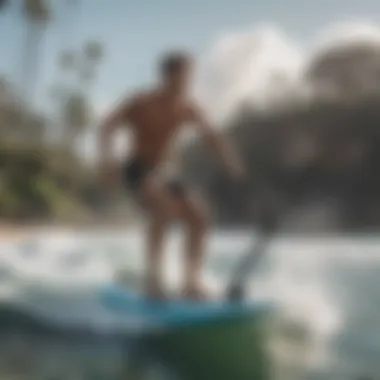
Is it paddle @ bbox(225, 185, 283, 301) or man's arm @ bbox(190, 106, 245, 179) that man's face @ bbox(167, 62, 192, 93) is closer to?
man's arm @ bbox(190, 106, 245, 179)

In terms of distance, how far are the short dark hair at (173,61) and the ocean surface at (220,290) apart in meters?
0.19

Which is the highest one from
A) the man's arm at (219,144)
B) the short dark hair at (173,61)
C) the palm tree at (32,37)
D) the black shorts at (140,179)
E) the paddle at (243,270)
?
the palm tree at (32,37)

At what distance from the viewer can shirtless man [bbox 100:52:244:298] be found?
41.0 inches

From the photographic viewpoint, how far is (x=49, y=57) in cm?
108

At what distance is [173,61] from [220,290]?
0.27m

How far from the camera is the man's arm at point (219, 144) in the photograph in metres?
1.05

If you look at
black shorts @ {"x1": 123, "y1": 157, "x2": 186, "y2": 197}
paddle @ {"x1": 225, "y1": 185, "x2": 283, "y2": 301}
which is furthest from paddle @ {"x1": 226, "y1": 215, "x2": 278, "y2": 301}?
black shorts @ {"x1": 123, "y1": 157, "x2": 186, "y2": 197}

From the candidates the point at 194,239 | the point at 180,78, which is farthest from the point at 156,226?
the point at 180,78

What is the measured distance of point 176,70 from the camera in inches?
41.6

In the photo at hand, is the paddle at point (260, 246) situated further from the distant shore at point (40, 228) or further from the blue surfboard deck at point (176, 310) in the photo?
the distant shore at point (40, 228)

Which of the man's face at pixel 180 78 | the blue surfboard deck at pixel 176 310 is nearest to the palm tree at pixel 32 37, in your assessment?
the man's face at pixel 180 78

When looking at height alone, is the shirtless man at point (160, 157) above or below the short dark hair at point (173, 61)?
below

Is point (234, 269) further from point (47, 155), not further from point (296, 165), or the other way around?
point (47, 155)

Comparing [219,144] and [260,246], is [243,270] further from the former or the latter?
[219,144]
